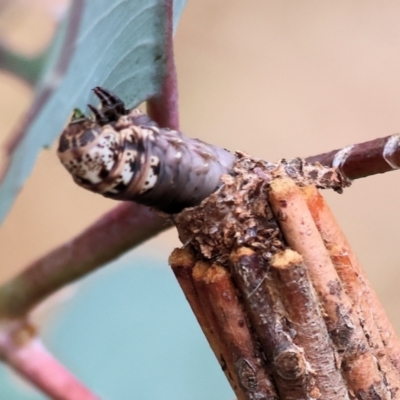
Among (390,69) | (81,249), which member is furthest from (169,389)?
(390,69)

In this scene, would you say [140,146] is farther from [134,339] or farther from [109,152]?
[134,339]

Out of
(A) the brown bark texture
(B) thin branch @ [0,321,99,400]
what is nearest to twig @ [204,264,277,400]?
(A) the brown bark texture

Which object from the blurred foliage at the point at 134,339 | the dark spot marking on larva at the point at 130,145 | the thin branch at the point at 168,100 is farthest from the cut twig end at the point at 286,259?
the blurred foliage at the point at 134,339

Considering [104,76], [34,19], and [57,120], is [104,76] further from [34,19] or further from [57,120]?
[34,19]

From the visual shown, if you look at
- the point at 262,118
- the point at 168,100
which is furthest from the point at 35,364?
the point at 262,118

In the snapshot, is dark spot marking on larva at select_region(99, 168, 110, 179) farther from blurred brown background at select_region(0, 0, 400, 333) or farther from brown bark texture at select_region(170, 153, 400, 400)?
blurred brown background at select_region(0, 0, 400, 333)

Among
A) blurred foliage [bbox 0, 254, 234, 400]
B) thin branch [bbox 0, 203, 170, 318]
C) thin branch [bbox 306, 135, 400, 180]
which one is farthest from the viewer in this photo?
blurred foliage [bbox 0, 254, 234, 400]
